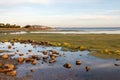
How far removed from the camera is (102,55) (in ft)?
134

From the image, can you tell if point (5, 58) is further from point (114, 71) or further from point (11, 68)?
point (114, 71)

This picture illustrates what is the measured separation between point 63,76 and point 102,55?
50.8 ft

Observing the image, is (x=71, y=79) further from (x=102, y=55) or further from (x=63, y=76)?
(x=102, y=55)

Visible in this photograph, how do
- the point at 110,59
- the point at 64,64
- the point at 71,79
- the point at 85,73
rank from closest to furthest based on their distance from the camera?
the point at 71,79, the point at 85,73, the point at 64,64, the point at 110,59

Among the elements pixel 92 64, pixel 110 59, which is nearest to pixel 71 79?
pixel 92 64

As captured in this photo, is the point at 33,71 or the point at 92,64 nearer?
the point at 33,71

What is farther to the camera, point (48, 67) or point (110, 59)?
point (110, 59)

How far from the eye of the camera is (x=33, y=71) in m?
29.9

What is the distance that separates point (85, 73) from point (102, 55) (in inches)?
519

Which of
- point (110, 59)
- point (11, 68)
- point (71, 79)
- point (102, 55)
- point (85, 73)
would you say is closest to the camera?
point (71, 79)

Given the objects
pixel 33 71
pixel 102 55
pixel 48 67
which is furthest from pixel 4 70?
pixel 102 55

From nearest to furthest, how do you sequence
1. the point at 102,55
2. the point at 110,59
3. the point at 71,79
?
the point at 71,79 < the point at 110,59 < the point at 102,55

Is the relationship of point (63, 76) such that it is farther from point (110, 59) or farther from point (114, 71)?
point (110, 59)

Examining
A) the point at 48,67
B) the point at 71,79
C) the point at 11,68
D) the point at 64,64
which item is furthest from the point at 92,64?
the point at 11,68
